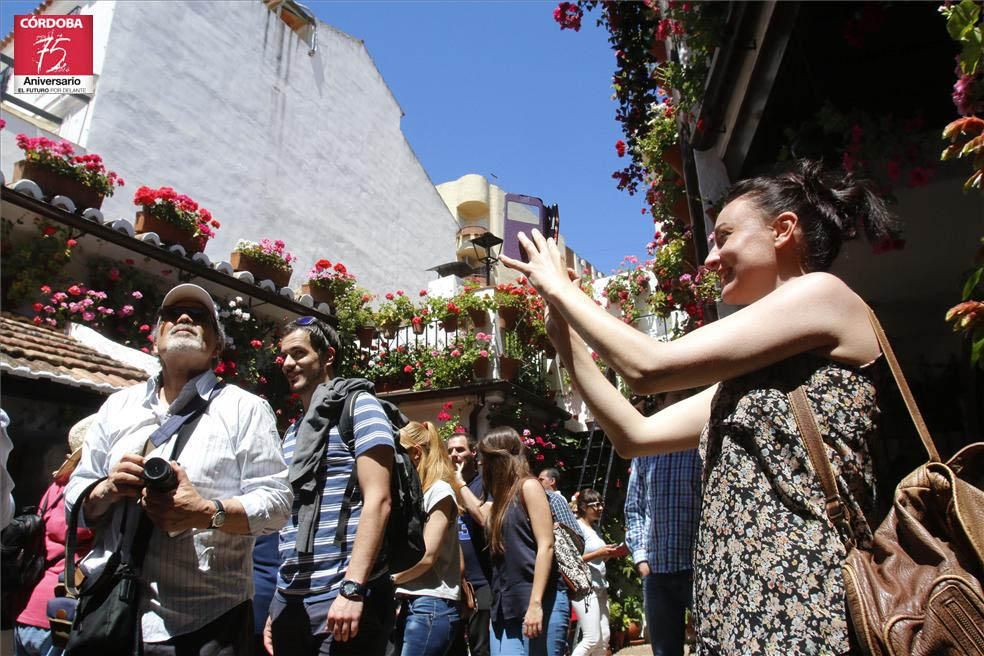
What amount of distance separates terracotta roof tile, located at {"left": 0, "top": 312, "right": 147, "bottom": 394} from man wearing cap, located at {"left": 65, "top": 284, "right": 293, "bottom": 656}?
15.0 ft

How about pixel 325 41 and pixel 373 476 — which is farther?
pixel 325 41

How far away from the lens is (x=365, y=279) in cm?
1856

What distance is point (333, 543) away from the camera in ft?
10.0

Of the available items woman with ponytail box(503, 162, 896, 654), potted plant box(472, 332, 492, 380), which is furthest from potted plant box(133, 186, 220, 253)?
woman with ponytail box(503, 162, 896, 654)

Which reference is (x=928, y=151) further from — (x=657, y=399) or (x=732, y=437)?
(x=732, y=437)

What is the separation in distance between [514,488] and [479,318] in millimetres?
8749

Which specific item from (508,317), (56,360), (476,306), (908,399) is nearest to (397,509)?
(908,399)

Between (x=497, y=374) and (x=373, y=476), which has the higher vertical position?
(x=497, y=374)

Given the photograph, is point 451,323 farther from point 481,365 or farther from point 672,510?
point 672,510

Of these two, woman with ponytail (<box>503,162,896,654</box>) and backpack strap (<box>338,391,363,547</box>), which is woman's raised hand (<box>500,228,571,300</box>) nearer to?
woman with ponytail (<box>503,162,896,654</box>)

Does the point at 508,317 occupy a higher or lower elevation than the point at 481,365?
higher

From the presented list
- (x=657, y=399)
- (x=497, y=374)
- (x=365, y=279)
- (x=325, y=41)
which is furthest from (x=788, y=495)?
(x=325, y=41)

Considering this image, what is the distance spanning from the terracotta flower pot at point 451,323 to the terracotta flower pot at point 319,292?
200 cm

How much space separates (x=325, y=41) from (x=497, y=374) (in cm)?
1045
